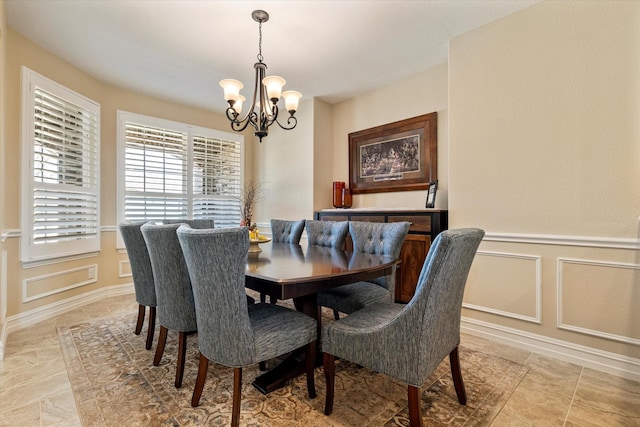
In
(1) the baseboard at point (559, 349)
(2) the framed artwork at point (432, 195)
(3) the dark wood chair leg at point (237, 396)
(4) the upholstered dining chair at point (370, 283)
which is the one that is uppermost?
(2) the framed artwork at point (432, 195)

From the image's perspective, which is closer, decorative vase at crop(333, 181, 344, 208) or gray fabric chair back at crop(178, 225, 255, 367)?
gray fabric chair back at crop(178, 225, 255, 367)

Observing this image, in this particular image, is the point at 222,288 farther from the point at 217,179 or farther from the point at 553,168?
the point at 217,179

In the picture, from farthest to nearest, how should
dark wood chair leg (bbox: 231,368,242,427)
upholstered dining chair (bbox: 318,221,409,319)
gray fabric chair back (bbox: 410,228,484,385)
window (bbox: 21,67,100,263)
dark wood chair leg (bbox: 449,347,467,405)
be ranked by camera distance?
1. window (bbox: 21,67,100,263)
2. upholstered dining chair (bbox: 318,221,409,319)
3. dark wood chair leg (bbox: 449,347,467,405)
4. dark wood chair leg (bbox: 231,368,242,427)
5. gray fabric chair back (bbox: 410,228,484,385)

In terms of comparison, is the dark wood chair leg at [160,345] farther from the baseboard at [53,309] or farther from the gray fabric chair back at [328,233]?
the gray fabric chair back at [328,233]

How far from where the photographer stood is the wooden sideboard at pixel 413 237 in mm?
2916

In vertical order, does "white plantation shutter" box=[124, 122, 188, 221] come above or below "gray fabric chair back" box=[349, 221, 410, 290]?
above

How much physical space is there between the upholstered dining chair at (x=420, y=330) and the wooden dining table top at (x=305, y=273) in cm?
25

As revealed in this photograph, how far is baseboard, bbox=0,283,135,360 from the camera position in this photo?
8.59ft

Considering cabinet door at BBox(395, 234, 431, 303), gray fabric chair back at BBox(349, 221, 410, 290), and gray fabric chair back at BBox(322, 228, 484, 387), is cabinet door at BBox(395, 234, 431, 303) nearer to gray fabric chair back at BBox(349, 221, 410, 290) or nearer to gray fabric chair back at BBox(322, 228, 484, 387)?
gray fabric chair back at BBox(349, 221, 410, 290)

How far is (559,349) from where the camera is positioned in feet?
7.25

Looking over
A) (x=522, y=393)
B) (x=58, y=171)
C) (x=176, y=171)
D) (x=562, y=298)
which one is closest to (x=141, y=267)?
(x=58, y=171)

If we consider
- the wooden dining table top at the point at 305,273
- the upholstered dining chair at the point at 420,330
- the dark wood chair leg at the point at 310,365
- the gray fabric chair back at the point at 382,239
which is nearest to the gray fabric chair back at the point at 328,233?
the gray fabric chair back at the point at 382,239

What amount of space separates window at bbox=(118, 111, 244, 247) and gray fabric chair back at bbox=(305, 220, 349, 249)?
242 centimetres

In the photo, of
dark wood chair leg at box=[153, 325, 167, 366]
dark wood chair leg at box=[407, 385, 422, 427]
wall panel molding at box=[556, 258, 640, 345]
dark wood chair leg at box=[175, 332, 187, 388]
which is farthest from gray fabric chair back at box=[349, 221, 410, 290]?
dark wood chair leg at box=[153, 325, 167, 366]
